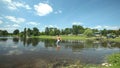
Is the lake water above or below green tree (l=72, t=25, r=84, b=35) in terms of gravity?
below

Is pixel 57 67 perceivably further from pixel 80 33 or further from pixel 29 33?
pixel 29 33

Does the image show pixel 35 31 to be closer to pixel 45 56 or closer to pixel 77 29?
pixel 77 29

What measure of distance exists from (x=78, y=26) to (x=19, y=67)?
486 ft

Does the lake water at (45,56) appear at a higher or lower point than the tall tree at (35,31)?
lower

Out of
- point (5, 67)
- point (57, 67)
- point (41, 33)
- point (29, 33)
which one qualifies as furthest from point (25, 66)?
point (41, 33)

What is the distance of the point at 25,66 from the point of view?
1731cm

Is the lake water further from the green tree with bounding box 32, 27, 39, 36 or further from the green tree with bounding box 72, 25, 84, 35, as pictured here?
the green tree with bounding box 32, 27, 39, 36

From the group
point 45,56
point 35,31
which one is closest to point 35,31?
point 35,31

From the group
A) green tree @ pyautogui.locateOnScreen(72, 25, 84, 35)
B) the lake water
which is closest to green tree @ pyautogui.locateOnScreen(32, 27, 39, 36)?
green tree @ pyautogui.locateOnScreen(72, 25, 84, 35)

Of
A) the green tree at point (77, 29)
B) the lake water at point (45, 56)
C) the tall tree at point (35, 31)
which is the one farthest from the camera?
the tall tree at point (35, 31)

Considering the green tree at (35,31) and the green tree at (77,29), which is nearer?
the green tree at (77,29)

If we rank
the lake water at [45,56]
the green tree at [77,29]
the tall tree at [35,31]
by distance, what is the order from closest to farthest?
1. the lake water at [45,56]
2. the green tree at [77,29]
3. the tall tree at [35,31]

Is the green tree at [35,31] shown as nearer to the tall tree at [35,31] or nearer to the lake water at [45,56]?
the tall tree at [35,31]

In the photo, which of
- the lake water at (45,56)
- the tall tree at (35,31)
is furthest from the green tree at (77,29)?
the lake water at (45,56)
